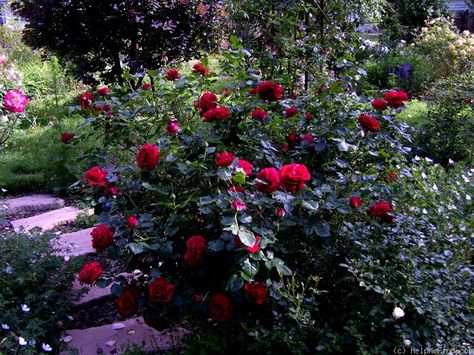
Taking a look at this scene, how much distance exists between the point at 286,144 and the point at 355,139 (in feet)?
1.01

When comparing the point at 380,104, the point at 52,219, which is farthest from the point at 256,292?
the point at 52,219

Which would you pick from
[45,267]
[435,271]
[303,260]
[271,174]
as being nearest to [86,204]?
[45,267]

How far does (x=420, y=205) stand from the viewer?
227 cm

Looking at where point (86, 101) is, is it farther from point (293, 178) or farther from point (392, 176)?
point (392, 176)

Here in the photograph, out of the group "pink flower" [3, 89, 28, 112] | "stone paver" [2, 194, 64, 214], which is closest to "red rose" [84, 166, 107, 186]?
"pink flower" [3, 89, 28, 112]

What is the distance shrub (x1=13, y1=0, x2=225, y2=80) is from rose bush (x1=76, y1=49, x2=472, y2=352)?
2.47 metres

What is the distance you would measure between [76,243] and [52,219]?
560mm

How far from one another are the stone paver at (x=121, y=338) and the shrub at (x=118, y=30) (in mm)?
3044

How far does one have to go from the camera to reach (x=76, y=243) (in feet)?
10.6

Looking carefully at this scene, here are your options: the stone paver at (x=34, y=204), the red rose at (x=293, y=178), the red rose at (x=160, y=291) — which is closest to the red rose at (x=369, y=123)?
the red rose at (x=293, y=178)

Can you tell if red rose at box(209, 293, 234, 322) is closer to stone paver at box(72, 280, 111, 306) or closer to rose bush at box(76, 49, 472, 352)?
rose bush at box(76, 49, 472, 352)

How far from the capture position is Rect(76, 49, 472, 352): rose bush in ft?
5.96

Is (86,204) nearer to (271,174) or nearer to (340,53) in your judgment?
(340,53)

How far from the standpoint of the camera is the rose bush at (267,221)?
1.82 metres
